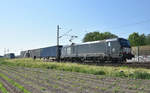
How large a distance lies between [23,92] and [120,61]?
1547cm

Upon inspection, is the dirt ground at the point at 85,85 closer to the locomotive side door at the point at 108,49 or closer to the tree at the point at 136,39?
the locomotive side door at the point at 108,49

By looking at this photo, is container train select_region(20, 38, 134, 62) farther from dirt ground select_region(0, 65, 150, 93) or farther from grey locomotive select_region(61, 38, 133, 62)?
dirt ground select_region(0, 65, 150, 93)

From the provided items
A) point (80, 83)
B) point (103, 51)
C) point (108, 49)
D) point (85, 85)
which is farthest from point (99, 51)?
point (85, 85)

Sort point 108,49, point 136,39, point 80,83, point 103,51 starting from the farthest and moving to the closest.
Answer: point 136,39 < point 103,51 < point 108,49 < point 80,83

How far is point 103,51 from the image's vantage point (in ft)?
72.8

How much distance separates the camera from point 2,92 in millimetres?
7445

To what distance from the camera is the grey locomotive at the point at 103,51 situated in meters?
20.0

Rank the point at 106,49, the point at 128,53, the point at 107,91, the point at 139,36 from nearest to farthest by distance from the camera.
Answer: the point at 107,91 < the point at 128,53 < the point at 106,49 < the point at 139,36

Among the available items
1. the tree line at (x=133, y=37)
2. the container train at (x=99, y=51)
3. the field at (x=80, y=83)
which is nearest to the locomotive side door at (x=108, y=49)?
the container train at (x=99, y=51)

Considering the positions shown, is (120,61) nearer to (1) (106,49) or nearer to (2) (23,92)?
(1) (106,49)

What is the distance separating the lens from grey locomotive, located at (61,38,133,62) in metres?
20.0

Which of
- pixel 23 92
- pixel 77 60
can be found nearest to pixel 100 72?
pixel 23 92

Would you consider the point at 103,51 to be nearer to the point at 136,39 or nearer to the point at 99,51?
the point at 99,51

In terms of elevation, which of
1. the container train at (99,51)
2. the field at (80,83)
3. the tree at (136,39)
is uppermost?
the tree at (136,39)
